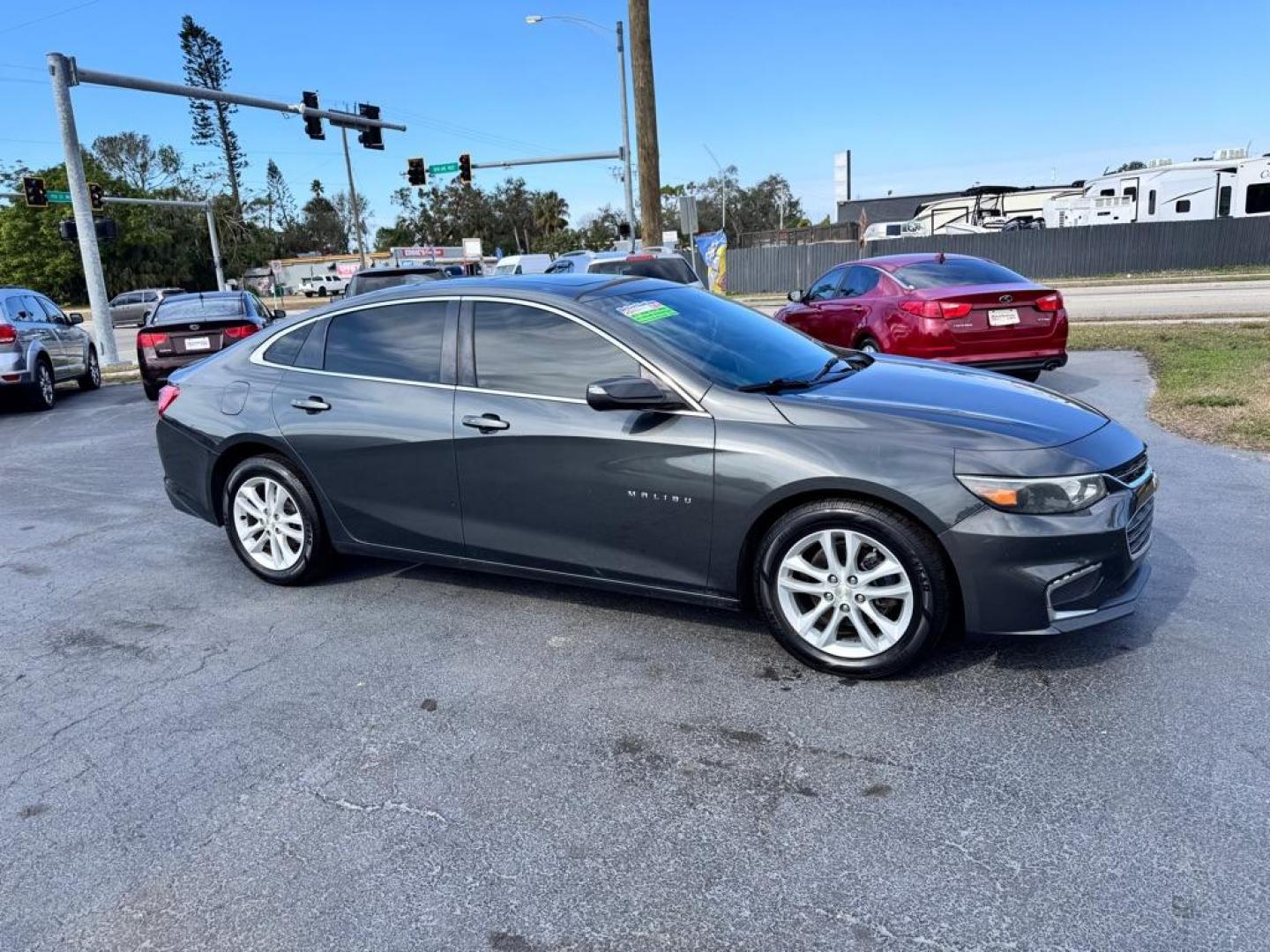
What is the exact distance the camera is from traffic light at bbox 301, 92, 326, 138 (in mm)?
23453

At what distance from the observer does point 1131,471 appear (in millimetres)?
3676

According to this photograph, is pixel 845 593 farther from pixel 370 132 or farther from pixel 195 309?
pixel 370 132

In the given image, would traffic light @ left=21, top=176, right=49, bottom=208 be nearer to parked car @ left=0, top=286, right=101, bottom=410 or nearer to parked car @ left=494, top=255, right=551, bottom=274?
parked car @ left=494, top=255, right=551, bottom=274

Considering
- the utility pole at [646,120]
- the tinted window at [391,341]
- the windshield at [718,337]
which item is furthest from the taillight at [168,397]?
the utility pole at [646,120]

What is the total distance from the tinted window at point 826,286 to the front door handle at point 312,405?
7.51 metres

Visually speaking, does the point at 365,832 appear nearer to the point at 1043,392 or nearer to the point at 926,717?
the point at 926,717

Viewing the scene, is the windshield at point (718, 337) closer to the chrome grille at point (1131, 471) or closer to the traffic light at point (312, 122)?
the chrome grille at point (1131, 471)

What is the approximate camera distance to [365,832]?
9.53 ft

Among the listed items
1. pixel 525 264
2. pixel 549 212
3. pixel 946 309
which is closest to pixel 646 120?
pixel 946 309

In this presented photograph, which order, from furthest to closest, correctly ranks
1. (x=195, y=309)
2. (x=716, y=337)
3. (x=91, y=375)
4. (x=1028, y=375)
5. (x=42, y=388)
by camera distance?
(x=91, y=375) < (x=195, y=309) < (x=42, y=388) < (x=1028, y=375) < (x=716, y=337)

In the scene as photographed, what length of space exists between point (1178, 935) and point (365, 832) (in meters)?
2.25

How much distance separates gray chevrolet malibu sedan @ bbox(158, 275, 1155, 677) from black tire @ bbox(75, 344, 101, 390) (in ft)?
36.9

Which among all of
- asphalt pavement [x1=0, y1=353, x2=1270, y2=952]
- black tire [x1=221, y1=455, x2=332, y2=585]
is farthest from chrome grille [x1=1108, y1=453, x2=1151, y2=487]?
black tire [x1=221, y1=455, x2=332, y2=585]

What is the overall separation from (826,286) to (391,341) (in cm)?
754
